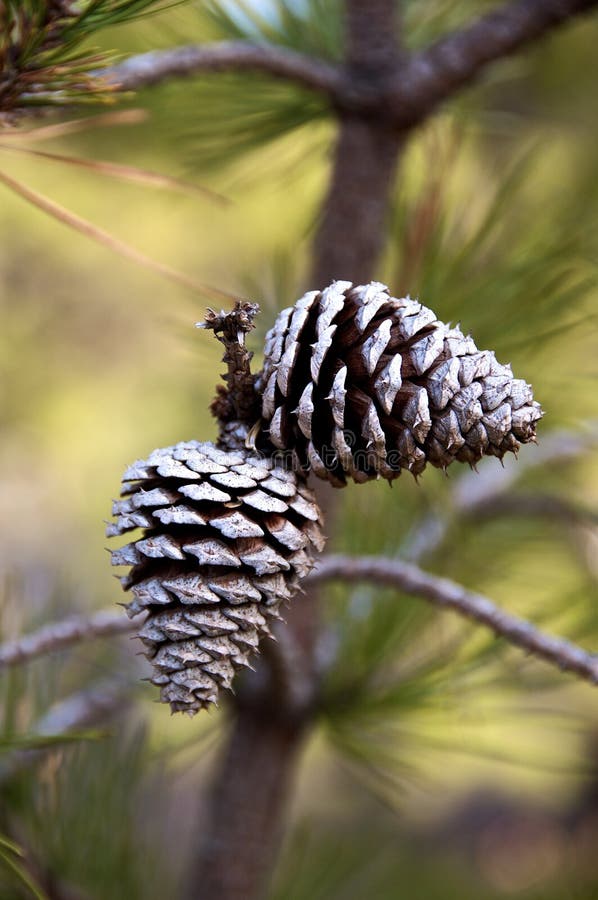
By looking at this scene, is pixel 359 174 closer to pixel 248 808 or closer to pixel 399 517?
pixel 399 517

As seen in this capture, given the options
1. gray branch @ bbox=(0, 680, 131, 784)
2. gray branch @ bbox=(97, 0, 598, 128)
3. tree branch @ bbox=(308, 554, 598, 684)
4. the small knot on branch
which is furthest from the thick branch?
gray branch @ bbox=(0, 680, 131, 784)

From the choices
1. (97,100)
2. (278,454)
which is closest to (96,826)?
(278,454)

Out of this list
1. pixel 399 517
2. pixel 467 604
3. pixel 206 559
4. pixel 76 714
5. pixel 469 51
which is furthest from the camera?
pixel 399 517

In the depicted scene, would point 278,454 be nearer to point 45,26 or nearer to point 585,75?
point 45,26

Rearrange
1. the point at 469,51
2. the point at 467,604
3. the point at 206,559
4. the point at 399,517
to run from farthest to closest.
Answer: the point at 399,517 < the point at 469,51 < the point at 467,604 < the point at 206,559

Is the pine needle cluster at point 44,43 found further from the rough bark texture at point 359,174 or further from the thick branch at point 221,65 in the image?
the rough bark texture at point 359,174

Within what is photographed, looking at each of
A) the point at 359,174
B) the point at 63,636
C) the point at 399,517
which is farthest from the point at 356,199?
the point at 63,636
